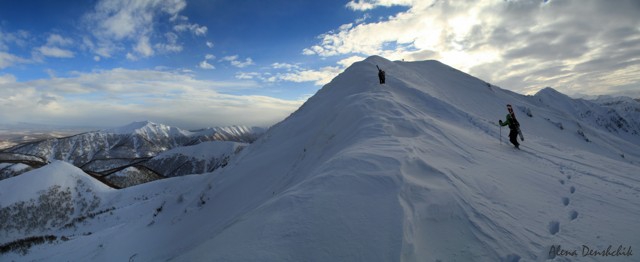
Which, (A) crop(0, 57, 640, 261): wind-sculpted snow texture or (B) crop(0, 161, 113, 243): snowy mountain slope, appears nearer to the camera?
(A) crop(0, 57, 640, 261): wind-sculpted snow texture

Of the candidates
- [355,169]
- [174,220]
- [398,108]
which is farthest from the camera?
[174,220]

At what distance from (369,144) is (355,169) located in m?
2.85

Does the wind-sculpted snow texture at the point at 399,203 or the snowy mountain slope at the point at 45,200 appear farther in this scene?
Answer: the snowy mountain slope at the point at 45,200

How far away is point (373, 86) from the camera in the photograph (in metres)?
25.2

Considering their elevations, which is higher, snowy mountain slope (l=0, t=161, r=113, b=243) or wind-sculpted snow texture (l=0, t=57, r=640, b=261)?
wind-sculpted snow texture (l=0, t=57, r=640, b=261)

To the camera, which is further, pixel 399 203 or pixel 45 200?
pixel 45 200

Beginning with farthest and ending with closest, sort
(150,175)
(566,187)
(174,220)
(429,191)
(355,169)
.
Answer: (150,175), (174,220), (566,187), (355,169), (429,191)

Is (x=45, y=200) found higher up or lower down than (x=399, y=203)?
lower down

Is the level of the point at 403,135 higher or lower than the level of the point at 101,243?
higher

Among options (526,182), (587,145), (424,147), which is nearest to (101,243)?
(424,147)

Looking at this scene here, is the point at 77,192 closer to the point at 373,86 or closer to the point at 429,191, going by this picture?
the point at 373,86

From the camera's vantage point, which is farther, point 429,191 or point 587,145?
point 587,145

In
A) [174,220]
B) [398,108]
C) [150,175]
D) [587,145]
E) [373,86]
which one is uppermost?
[373,86]

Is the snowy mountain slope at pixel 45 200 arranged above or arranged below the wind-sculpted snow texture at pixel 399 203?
below
